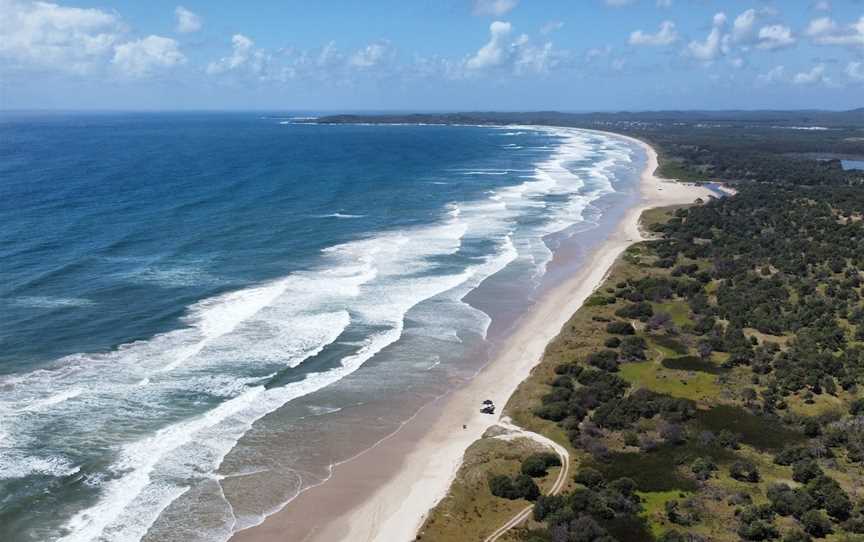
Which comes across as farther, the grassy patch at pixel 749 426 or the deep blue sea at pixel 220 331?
the grassy patch at pixel 749 426

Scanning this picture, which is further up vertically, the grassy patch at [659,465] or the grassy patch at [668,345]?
the grassy patch at [668,345]

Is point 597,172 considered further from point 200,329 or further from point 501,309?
point 200,329

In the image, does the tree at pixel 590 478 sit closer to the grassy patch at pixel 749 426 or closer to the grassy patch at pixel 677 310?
the grassy patch at pixel 749 426

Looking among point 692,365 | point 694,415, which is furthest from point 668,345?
point 694,415

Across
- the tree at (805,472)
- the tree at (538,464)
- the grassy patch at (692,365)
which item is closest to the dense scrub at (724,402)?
the tree at (805,472)

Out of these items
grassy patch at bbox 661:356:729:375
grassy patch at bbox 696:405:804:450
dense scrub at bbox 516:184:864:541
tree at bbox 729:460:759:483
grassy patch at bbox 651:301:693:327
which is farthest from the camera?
grassy patch at bbox 651:301:693:327

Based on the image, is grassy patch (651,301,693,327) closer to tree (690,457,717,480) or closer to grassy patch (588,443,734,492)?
grassy patch (588,443,734,492)

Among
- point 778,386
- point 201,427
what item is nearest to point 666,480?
point 778,386

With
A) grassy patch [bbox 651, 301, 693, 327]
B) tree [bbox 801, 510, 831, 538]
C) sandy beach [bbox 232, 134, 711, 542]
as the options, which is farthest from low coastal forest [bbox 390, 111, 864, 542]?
sandy beach [bbox 232, 134, 711, 542]
